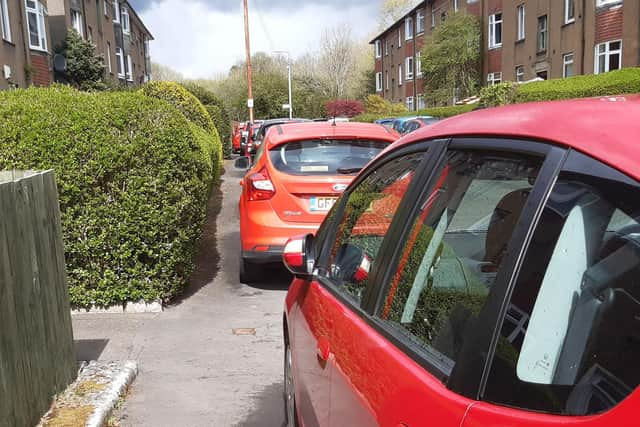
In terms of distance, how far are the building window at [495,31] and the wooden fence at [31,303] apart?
112 feet

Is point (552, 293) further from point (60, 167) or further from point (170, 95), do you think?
point (170, 95)

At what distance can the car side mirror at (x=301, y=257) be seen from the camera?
2.96 meters

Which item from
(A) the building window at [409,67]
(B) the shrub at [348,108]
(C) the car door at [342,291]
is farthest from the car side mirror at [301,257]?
(B) the shrub at [348,108]

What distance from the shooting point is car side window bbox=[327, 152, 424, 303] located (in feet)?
7.39

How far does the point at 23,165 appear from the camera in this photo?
528cm

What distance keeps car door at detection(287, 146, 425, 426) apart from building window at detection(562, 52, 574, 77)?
27.2m

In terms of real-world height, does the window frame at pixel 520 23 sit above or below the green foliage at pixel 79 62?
above

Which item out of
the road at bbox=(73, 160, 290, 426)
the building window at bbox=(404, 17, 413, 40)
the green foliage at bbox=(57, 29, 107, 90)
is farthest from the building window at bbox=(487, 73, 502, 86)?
the road at bbox=(73, 160, 290, 426)

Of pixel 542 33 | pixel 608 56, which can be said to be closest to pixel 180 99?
pixel 608 56

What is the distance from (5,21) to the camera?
19828 mm

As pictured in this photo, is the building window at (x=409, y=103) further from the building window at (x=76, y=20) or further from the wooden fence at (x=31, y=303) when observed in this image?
the wooden fence at (x=31, y=303)

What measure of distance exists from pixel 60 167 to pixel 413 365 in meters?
4.55

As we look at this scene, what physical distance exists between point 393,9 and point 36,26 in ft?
193

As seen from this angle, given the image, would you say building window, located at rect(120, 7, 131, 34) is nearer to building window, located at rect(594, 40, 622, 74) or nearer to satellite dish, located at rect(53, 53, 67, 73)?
satellite dish, located at rect(53, 53, 67, 73)
